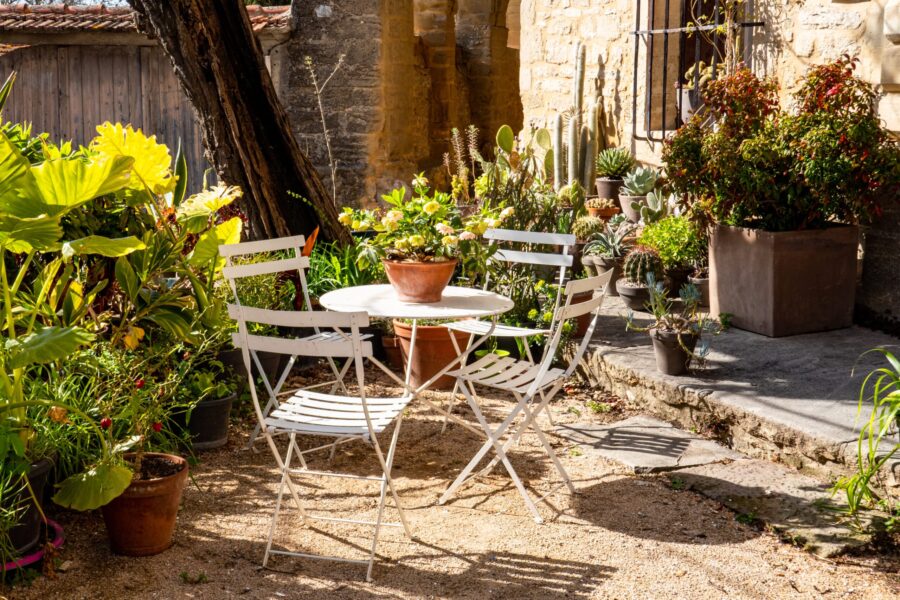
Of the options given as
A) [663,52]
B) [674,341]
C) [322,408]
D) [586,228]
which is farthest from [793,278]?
[663,52]

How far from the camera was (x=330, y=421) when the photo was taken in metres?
3.83

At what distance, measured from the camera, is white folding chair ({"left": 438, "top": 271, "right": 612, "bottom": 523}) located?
13.5 ft

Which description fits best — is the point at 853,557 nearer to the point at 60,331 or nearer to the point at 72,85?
the point at 60,331

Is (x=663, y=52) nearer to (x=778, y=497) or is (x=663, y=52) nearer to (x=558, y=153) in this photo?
(x=558, y=153)

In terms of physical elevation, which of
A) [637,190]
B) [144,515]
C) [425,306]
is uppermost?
[637,190]

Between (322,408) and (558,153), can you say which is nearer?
(322,408)

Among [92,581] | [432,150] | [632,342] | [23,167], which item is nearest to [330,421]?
[92,581]

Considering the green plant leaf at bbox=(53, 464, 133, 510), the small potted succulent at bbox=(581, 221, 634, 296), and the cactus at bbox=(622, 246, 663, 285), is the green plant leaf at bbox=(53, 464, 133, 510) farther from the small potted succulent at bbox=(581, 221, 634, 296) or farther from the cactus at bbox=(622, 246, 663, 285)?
the small potted succulent at bbox=(581, 221, 634, 296)

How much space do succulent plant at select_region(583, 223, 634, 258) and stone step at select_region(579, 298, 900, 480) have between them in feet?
2.27

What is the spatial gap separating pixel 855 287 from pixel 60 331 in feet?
15.3

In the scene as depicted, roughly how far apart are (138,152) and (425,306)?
1402mm

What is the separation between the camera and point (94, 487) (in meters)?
3.49

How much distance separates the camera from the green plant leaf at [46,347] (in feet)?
10.1

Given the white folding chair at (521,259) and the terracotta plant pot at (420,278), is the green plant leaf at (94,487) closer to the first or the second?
the terracotta plant pot at (420,278)
